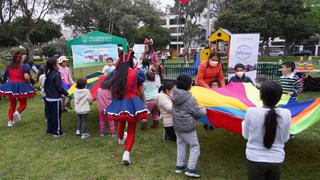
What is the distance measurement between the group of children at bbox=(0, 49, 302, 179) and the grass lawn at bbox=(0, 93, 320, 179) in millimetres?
266

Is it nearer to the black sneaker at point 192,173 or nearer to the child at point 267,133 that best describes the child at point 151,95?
the black sneaker at point 192,173

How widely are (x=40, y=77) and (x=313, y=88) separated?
908 cm

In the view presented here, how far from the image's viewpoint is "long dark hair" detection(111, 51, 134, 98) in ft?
13.8

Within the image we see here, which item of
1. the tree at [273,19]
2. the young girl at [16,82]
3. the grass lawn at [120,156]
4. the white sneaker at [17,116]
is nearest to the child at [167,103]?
the grass lawn at [120,156]

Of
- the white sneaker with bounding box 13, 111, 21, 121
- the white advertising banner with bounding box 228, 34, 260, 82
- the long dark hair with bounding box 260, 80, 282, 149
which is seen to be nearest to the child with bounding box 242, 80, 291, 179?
the long dark hair with bounding box 260, 80, 282, 149

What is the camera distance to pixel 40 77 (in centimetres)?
757

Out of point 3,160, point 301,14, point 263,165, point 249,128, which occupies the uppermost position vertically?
point 301,14

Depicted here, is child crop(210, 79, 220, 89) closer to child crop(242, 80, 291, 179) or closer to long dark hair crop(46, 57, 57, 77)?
long dark hair crop(46, 57, 57, 77)

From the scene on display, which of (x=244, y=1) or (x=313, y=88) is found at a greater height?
(x=244, y=1)

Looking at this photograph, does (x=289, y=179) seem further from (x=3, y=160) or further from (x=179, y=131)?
(x=3, y=160)

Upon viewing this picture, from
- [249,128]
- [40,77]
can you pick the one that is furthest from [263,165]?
[40,77]

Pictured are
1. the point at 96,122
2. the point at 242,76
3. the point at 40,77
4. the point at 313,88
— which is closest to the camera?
the point at 242,76

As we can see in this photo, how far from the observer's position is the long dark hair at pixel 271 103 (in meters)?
2.47

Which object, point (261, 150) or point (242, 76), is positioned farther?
point (242, 76)
